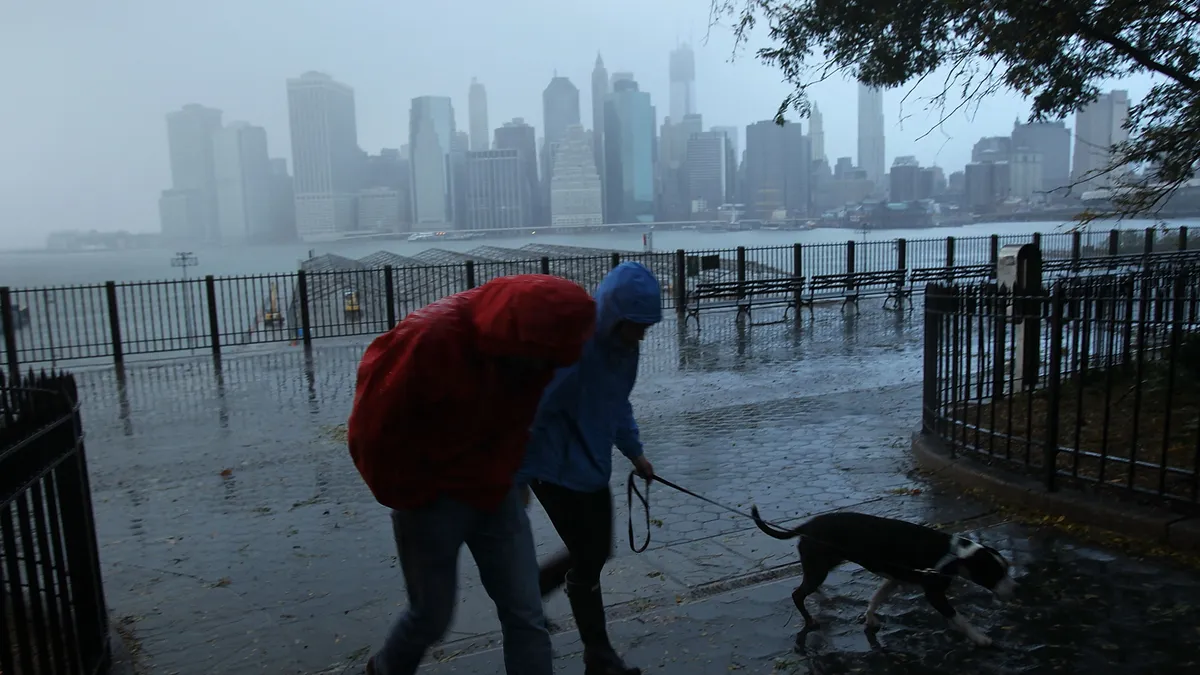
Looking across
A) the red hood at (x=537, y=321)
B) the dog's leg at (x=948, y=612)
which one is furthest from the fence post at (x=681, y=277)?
the red hood at (x=537, y=321)

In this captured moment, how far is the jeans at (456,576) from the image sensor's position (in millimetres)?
2928

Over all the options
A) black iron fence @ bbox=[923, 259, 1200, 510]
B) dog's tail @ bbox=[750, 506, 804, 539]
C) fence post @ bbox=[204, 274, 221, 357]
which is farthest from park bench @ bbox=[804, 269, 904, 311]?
dog's tail @ bbox=[750, 506, 804, 539]

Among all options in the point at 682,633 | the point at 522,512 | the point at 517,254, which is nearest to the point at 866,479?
the point at 682,633

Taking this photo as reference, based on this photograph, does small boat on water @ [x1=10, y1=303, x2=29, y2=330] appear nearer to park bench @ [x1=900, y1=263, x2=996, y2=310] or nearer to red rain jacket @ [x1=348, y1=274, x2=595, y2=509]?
red rain jacket @ [x1=348, y1=274, x2=595, y2=509]

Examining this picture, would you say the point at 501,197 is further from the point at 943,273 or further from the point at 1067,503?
the point at 1067,503

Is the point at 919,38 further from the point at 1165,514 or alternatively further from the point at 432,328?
the point at 432,328

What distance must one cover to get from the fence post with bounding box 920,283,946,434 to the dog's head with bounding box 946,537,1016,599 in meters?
2.94

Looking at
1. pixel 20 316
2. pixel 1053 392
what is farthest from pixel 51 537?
pixel 20 316

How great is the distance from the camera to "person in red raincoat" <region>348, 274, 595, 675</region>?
2631 millimetres

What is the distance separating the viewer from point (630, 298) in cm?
336

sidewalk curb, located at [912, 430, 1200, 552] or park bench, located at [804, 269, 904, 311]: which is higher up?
park bench, located at [804, 269, 904, 311]

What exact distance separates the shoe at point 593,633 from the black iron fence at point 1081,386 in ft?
10.4

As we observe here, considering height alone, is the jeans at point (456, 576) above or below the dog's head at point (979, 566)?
above

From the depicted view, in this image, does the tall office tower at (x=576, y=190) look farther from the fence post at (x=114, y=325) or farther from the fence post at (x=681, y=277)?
the fence post at (x=114, y=325)
